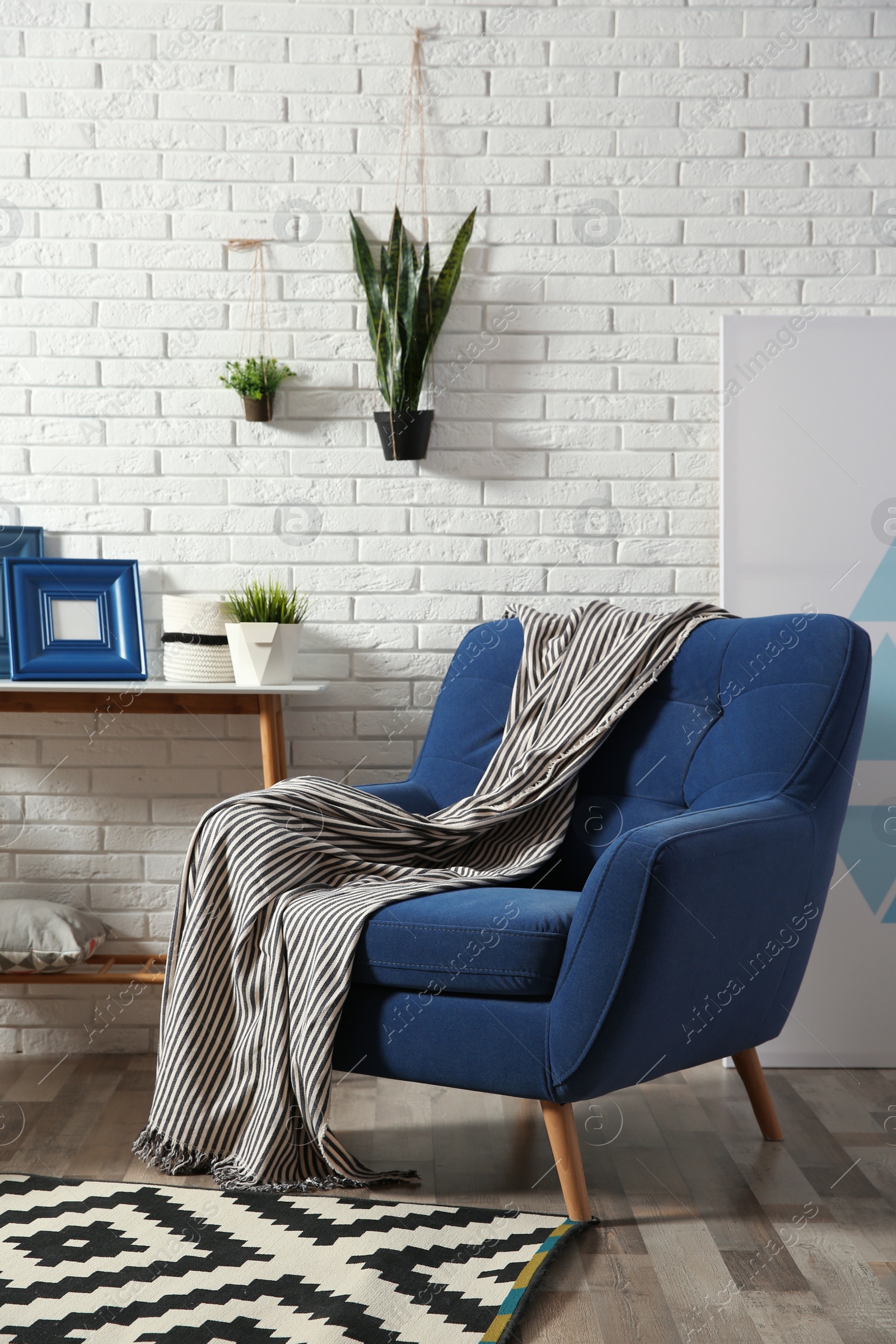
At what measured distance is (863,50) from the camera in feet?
8.51

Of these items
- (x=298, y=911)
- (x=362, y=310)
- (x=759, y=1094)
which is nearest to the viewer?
(x=298, y=911)

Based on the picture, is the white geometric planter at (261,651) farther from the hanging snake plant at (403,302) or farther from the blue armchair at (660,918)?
the blue armchair at (660,918)

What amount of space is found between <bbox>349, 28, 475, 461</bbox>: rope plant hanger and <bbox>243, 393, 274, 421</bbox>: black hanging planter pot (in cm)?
26

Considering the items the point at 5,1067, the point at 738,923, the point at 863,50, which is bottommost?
the point at 5,1067

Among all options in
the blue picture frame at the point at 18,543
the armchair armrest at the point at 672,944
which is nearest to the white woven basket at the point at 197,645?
the blue picture frame at the point at 18,543

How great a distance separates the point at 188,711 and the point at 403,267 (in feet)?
3.72

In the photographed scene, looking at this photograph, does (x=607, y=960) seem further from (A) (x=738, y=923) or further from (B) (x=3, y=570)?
(B) (x=3, y=570)

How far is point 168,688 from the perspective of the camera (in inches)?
92.7

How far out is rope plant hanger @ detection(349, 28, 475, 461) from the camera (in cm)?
252

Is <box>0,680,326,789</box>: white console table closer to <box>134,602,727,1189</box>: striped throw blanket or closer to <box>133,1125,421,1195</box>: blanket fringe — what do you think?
<box>134,602,727,1189</box>: striped throw blanket

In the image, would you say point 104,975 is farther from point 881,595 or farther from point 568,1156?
point 881,595

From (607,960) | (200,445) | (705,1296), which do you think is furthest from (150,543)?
(705,1296)

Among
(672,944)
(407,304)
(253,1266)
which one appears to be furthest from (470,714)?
(253,1266)

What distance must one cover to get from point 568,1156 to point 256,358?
6.11 ft
